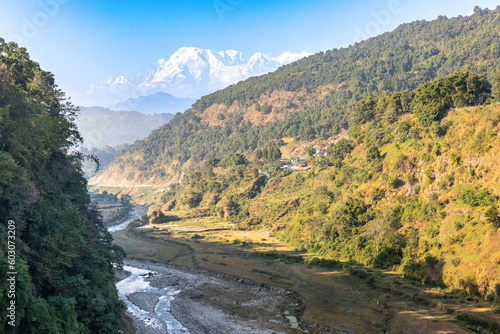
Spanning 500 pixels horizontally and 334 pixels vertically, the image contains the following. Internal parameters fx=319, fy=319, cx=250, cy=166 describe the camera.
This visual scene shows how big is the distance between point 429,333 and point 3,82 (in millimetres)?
47877

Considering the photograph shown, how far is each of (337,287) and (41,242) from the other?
36504 millimetres

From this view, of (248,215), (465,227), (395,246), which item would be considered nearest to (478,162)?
(465,227)

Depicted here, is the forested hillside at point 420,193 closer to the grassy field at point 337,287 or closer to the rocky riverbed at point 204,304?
the grassy field at point 337,287

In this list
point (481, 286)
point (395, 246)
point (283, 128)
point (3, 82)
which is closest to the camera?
point (3, 82)

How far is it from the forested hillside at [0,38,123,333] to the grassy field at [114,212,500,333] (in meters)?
23.0

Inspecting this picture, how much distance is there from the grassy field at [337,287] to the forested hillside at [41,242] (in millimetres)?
23012

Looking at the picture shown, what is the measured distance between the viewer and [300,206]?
87625 millimetres

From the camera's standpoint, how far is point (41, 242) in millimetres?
24328

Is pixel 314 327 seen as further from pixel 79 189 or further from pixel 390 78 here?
pixel 390 78

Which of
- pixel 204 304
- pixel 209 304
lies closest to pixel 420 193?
pixel 209 304

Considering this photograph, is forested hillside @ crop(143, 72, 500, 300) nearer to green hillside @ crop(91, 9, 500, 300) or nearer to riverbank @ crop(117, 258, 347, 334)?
green hillside @ crop(91, 9, 500, 300)

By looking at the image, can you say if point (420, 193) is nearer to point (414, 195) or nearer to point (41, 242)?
point (414, 195)

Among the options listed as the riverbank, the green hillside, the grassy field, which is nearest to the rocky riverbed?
the riverbank

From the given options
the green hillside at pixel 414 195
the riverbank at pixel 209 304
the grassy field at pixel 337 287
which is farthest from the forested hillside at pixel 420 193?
the riverbank at pixel 209 304
